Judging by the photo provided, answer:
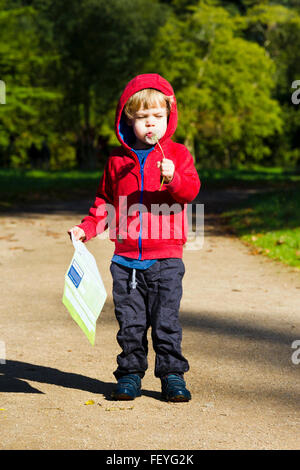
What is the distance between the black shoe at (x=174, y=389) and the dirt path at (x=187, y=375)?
58mm

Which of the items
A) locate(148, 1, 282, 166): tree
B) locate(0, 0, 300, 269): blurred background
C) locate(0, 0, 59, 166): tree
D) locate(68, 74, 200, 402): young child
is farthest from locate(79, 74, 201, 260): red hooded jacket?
locate(148, 1, 282, 166): tree

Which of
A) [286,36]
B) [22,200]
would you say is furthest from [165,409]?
[286,36]

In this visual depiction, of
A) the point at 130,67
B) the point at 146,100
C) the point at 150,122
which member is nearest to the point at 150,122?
the point at 150,122

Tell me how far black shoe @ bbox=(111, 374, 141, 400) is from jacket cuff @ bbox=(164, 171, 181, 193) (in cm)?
105

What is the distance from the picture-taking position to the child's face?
158 inches

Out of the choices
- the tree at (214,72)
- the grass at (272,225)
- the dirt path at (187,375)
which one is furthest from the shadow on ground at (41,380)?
the tree at (214,72)

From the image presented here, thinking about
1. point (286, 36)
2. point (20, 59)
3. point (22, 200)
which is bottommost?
point (22, 200)

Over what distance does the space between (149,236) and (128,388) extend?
807 millimetres

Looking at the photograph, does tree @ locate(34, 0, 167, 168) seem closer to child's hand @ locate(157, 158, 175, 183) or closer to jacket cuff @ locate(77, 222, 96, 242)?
jacket cuff @ locate(77, 222, 96, 242)

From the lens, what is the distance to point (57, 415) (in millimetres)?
3768

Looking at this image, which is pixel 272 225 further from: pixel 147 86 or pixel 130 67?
pixel 130 67

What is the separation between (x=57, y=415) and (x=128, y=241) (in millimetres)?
956

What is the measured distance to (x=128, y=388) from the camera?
4.01 m

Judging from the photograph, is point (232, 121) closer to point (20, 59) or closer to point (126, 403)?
point (20, 59)
